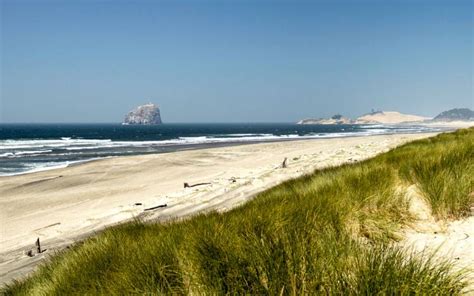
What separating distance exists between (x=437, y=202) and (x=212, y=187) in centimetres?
878

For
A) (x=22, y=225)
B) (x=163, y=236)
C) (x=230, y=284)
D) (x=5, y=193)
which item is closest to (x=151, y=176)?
(x=5, y=193)

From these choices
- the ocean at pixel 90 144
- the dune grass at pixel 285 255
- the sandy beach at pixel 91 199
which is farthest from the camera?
the ocean at pixel 90 144

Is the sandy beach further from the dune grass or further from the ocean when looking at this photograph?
the ocean

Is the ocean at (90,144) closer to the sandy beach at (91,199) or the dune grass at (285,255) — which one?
the sandy beach at (91,199)

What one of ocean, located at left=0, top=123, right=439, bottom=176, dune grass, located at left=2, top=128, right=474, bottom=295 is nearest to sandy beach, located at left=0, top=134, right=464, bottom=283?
dune grass, located at left=2, top=128, right=474, bottom=295

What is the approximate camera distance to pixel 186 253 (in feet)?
9.84

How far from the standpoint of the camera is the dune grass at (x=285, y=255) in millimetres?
2123

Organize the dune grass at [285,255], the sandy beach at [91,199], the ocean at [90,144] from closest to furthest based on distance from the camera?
the dune grass at [285,255]
the sandy beach at [91,199]
the ocean at [90,144]

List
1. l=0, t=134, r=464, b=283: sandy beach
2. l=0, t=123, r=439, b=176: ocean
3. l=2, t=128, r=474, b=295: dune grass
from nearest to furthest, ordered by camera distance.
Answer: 1. l=2, t=128, r=474, b=295: dune grass
2. l=0, t=134, r=464, b=283: sandy beach
3. l=0, t=123, r=439, b=176: ocean

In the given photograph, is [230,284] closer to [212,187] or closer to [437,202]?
[437,202]

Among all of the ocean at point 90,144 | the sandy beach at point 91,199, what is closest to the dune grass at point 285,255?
the sandy beach at point 91,199

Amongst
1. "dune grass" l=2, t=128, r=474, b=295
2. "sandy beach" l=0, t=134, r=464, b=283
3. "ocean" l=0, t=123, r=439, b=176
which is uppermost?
"dune grass" l=2, t=128, r=474, b=295

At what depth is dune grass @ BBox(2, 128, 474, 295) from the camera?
6.97 ft

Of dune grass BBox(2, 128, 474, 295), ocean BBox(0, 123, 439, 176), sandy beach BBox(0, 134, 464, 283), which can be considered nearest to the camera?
dune grass BBox(2, 128, 474, 295)
